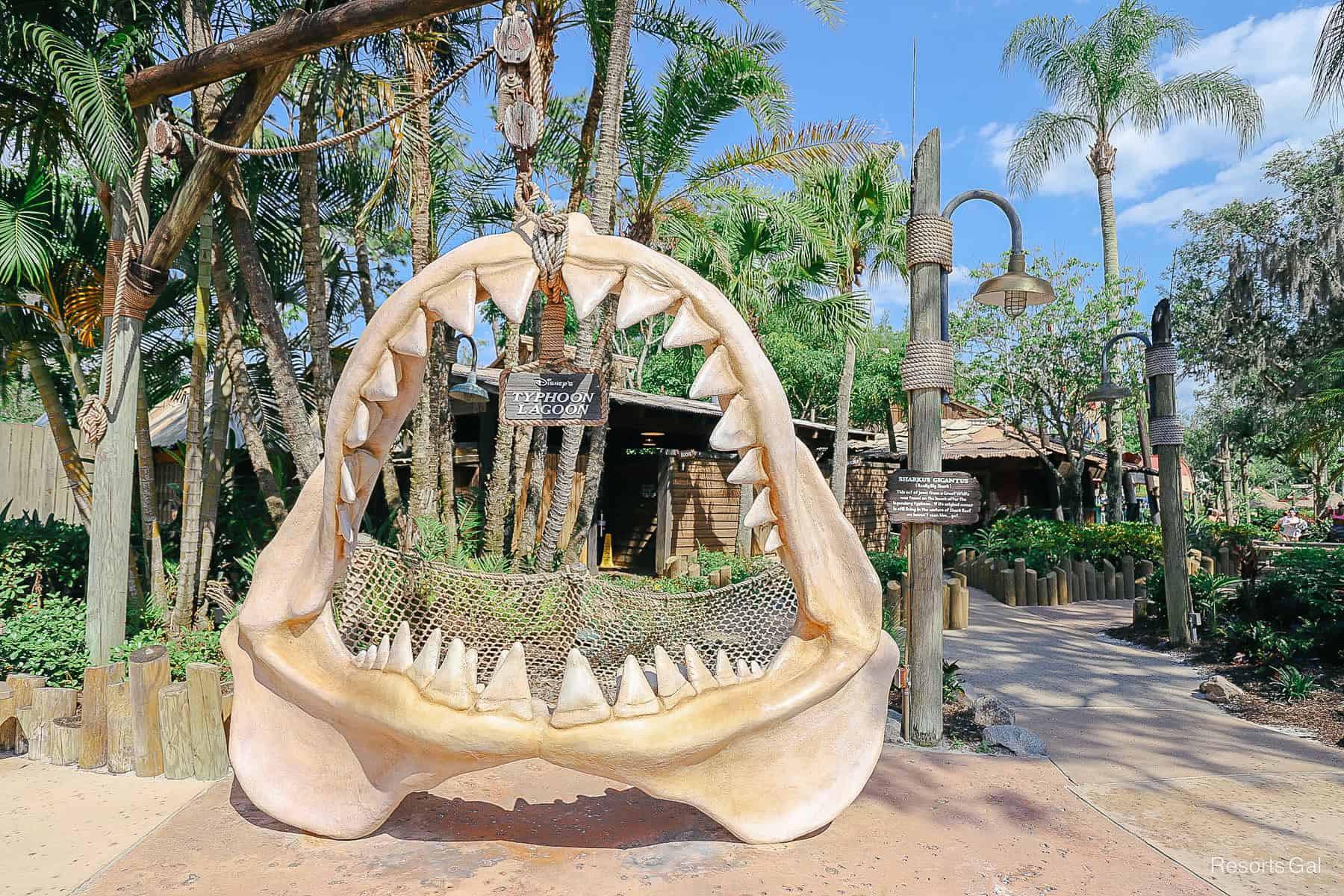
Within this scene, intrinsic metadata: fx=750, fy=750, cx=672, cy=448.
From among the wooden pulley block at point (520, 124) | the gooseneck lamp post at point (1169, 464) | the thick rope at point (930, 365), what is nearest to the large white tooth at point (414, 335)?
the wooden pulley block at point (520, 124)

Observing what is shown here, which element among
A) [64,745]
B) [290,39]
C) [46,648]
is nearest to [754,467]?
[290,39]

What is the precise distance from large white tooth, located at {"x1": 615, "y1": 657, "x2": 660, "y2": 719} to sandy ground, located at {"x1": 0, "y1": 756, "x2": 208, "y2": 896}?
1881mm

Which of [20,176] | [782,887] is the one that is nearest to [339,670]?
[782,887]

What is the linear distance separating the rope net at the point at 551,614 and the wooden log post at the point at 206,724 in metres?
0.78

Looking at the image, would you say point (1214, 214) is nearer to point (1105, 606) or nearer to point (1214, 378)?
point (1214, 378)

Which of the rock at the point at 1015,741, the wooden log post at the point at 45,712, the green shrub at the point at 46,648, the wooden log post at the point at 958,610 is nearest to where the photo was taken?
the wooden log post at the point at 45,712

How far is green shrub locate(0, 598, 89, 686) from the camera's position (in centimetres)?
462

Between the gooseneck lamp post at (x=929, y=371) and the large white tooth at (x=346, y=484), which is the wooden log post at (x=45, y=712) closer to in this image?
the large white tooth at (x=346, y=484)

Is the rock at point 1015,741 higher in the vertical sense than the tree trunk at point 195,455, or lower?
lower

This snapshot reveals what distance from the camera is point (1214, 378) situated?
1958 cm

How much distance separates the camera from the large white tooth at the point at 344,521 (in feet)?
7.62

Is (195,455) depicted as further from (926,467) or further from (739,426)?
(926,467)

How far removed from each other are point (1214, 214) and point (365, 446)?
23.0 metres

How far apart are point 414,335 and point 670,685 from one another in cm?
128
